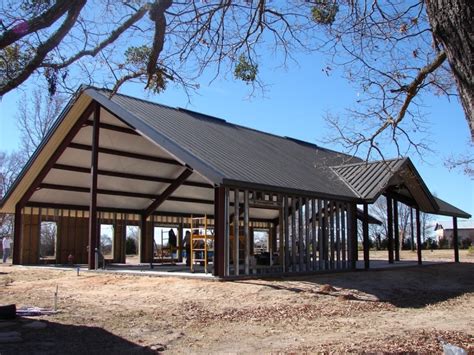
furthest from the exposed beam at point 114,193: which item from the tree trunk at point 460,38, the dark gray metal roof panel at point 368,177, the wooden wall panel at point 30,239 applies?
the tree trunk at point 460,38

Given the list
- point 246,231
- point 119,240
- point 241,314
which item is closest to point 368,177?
point 246,231

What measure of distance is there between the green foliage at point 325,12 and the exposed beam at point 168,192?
15.4 meters

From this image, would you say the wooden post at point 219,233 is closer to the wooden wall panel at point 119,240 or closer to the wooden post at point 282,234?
the wooden post at point 282,234

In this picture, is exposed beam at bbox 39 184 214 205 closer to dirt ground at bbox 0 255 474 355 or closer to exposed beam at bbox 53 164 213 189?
exposed beam at bbox 53 164 213 189

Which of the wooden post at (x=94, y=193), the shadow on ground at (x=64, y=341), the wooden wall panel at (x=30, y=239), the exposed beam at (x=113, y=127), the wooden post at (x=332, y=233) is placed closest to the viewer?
the shadow on ground at (x=64, y=341)

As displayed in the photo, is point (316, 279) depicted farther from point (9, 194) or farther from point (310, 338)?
point (9, 194)

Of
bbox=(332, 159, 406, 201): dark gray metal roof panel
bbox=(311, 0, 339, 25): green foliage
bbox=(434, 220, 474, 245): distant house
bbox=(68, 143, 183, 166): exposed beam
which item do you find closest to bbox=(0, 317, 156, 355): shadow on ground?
bbox=(311, 0, 339, 25): green foliage

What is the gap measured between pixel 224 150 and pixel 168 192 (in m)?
7.82

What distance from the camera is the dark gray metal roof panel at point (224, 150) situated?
15984 millimetres

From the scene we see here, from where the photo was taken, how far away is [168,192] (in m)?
25.7

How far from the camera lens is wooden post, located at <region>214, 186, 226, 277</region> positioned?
15039 millimetres

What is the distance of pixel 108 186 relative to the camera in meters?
24.5

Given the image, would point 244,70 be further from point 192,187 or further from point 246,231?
point 192,187

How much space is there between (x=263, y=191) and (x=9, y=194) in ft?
41.8
